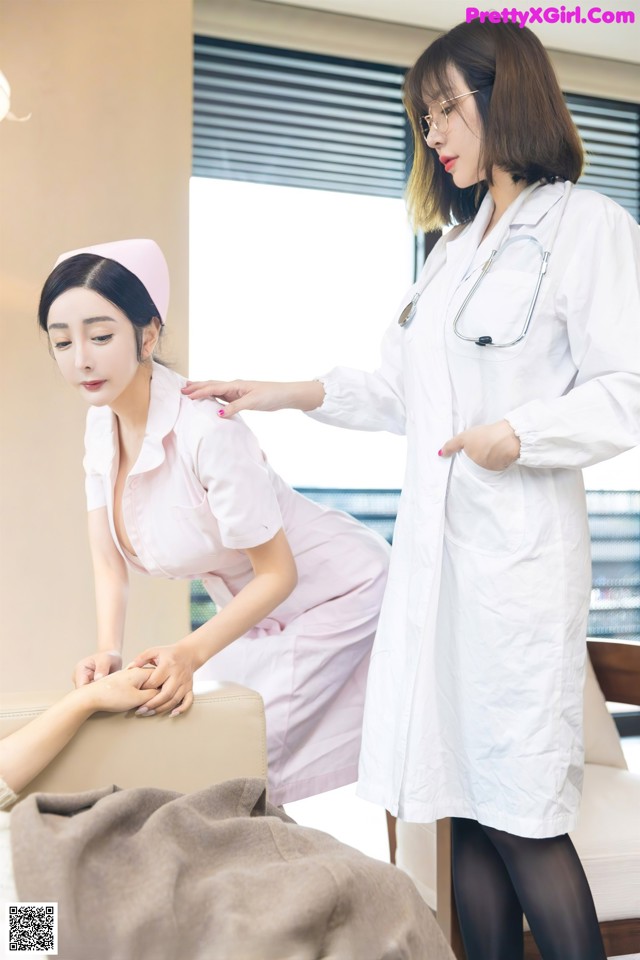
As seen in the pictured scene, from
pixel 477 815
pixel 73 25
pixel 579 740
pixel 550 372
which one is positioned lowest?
pixel 477 815

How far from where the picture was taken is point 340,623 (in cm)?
157

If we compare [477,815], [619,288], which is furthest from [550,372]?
[477,815]

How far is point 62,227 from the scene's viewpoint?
9.24 ft

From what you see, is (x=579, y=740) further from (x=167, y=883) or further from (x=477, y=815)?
(x=167, y=883)

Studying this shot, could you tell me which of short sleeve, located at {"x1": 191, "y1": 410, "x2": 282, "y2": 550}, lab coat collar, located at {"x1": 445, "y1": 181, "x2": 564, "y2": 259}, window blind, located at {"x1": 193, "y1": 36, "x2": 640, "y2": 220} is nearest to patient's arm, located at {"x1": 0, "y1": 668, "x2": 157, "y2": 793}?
short sleeve, located at {"x1": 191, "y1": 410, "x2": 282, "y2": 550}

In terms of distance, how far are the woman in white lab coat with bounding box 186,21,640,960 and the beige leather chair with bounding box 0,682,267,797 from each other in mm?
246

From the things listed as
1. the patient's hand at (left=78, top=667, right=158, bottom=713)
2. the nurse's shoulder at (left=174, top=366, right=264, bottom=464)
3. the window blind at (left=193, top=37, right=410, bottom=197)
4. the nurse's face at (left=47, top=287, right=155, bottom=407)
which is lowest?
the patient's hand at (left=78, top=667, right=158, bottom=713)

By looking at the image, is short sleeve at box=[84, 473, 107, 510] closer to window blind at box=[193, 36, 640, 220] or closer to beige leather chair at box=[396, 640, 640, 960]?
beige leather chair at box=[396, 640, 640, 960]

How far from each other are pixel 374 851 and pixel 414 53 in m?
2.88

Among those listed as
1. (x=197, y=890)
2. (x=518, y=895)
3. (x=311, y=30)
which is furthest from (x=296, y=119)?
(x=197, y=890)

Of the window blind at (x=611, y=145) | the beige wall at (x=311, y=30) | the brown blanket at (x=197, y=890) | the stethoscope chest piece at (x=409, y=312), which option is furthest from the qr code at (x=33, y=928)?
the window blind at (x=611, y=145)

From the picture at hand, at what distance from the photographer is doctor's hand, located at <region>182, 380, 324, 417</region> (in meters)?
1.51

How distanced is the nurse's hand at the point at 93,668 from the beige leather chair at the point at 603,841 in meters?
0.59

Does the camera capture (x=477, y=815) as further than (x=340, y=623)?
No
